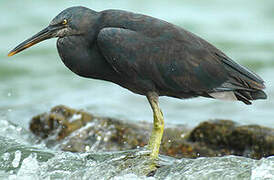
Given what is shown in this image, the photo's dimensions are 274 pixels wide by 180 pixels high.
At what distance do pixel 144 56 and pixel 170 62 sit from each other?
0.89ft

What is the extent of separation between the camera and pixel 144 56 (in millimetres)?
Answer: 5723

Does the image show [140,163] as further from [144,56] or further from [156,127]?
[144,56]

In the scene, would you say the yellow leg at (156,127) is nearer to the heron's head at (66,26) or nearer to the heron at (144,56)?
the heron at (144,56)

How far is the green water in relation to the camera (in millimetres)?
8820

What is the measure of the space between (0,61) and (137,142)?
5.98 m

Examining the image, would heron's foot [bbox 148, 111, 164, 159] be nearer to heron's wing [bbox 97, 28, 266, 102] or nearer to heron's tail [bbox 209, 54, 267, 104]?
heron's wing [bbox 97, 28, 266, 102]

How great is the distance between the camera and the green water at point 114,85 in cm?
882

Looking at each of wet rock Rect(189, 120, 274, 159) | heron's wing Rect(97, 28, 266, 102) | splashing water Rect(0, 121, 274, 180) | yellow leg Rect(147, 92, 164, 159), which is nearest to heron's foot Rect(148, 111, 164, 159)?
A: yellow leg Rect(147, 92, 164, 159)

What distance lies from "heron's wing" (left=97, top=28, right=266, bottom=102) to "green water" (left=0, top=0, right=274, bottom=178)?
0.91m

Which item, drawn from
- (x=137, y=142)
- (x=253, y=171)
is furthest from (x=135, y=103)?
(x=253, y=171)

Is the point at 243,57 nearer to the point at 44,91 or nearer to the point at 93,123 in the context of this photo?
the point at 44,91

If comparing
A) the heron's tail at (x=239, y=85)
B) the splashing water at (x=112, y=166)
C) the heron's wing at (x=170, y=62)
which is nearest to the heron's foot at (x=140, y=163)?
the splashing water at (x=112, y=166)

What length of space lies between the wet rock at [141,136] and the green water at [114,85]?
0.41m

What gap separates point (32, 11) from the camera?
1478cm
